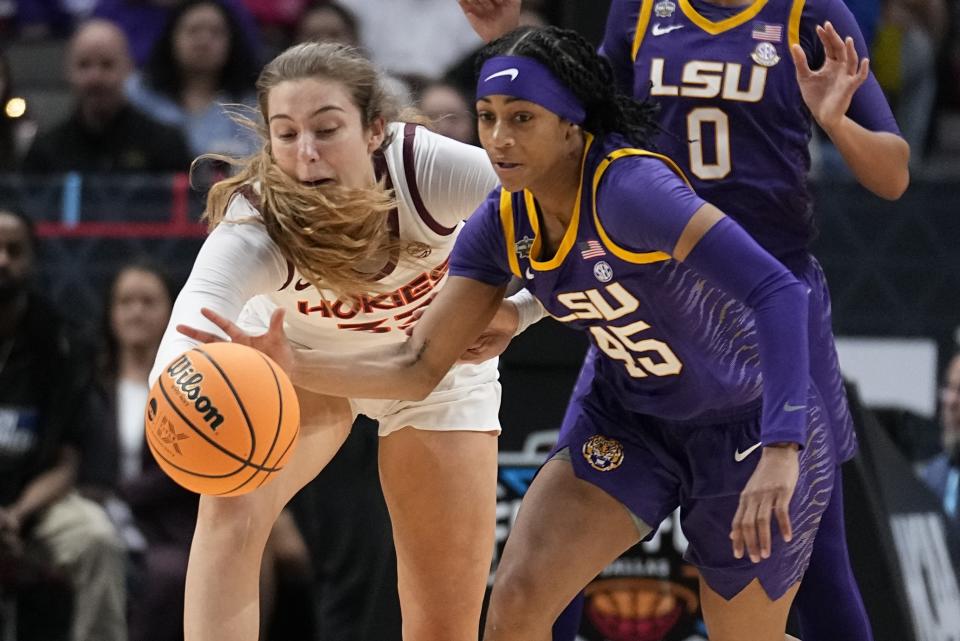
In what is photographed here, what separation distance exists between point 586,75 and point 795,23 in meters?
0.66

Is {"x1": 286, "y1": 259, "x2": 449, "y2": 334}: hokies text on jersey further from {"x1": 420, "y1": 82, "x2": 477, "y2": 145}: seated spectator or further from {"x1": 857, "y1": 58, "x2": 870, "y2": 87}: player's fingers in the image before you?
{"x1": 420, "y1": 82, "x2": 477, "y2": 145}: seated spectator

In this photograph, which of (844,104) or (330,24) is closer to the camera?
(844,104)

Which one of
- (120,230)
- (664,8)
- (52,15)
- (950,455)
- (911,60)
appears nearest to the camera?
(664,8)

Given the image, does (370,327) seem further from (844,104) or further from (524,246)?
(844,104)

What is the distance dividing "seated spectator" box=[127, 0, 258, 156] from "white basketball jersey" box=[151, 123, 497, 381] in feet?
10.1

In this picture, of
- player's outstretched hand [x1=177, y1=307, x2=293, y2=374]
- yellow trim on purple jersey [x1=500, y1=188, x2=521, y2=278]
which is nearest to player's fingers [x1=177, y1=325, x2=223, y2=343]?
player's outstretched hand [x1=177, y1=307, x2=293, y2=374]

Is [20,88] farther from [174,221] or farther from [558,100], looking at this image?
[558,100]

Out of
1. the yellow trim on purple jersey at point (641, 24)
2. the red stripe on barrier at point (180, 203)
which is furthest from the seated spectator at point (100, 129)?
the yellow trim on purple jersey at point (641, 24)

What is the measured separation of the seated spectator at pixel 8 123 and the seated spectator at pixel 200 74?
0.53 metres

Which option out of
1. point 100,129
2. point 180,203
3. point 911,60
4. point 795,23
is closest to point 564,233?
point 795,23

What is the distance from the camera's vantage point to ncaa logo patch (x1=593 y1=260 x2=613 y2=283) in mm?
3318

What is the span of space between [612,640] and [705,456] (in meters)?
1.38

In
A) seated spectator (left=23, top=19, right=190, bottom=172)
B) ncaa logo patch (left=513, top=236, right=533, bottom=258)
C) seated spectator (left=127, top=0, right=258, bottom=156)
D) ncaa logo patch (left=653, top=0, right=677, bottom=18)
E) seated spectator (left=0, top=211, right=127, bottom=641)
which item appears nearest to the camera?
ncaa logo patch (left=513, top=236, right=533, bottom=258)

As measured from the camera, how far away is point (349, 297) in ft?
12.5
